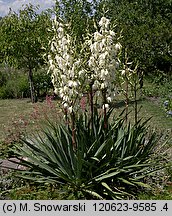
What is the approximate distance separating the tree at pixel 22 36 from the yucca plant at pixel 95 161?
6.54m

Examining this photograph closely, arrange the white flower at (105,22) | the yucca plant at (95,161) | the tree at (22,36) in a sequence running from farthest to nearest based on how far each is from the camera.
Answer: the tree at (22,36) → the yucca plant at (95,161) → the white flower at (105,22)

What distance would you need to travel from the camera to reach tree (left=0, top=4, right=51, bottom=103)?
1070 centimetres

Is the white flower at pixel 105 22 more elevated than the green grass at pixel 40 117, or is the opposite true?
the white flower at pixel 105 22

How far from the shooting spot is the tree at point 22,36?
1070 centimetres

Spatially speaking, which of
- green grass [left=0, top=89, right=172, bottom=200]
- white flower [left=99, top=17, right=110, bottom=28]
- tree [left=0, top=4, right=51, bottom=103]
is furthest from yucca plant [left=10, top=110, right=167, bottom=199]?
tree [left=0, top=4, right=51, bottom=103]

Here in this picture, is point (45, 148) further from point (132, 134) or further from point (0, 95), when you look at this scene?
point (0, 95)

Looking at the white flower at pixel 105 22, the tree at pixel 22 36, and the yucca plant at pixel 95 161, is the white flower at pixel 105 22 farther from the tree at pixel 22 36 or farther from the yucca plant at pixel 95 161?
the tree at pixel 22 36

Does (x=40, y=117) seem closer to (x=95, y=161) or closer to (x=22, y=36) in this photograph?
(x=22, y=36)

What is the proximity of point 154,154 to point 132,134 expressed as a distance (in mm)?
630

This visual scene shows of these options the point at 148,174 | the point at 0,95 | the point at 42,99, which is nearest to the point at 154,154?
the point at 148,174

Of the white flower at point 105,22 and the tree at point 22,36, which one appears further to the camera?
the tree at point 22,36

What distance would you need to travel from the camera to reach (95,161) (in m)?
4.08

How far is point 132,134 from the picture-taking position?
4285 mm

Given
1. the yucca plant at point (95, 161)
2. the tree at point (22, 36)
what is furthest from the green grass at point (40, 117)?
the tree at point (22, 36)
